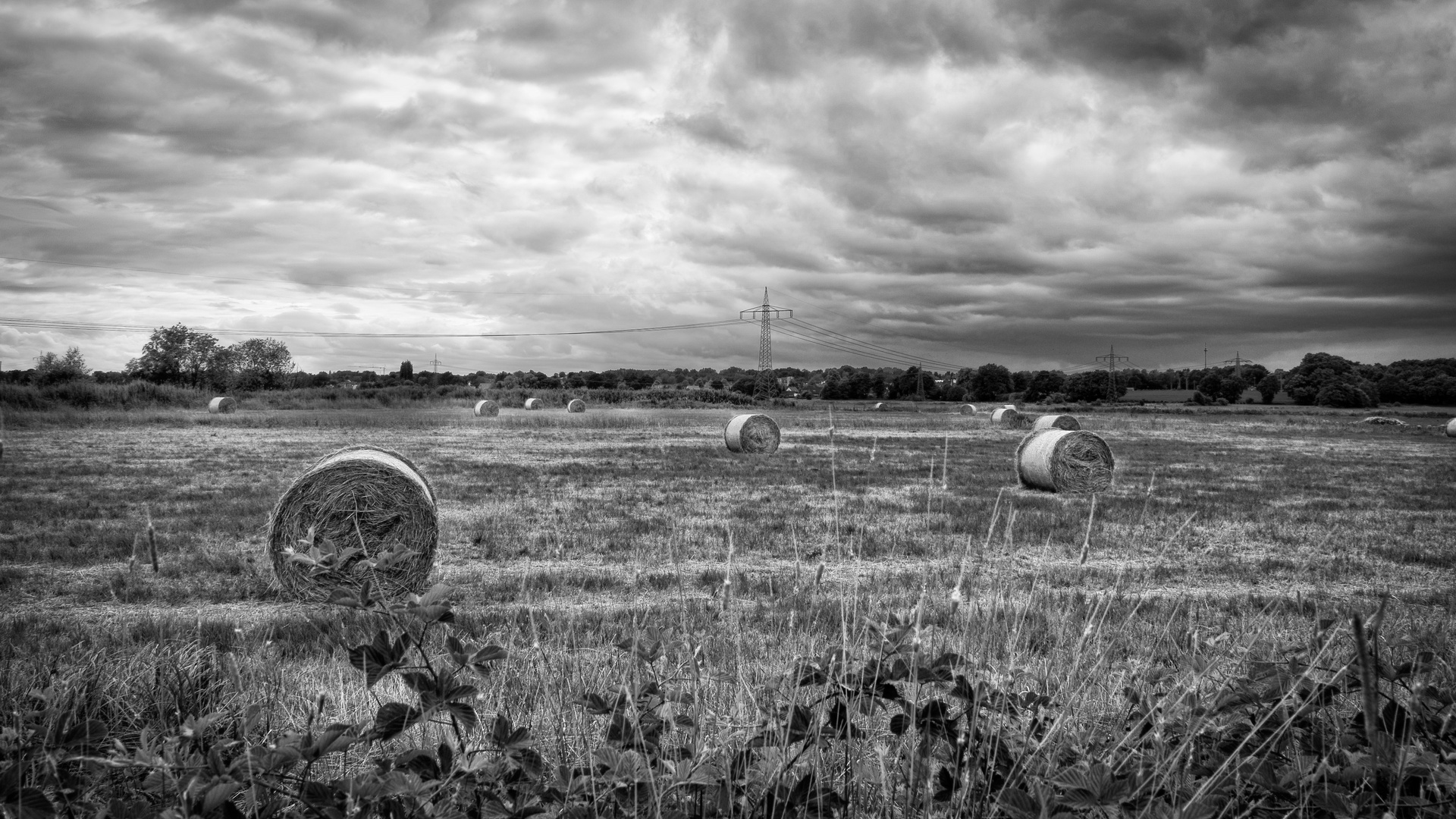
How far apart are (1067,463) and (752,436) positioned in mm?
12964

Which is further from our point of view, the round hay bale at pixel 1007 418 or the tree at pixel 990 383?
the tree at pixel 990 383

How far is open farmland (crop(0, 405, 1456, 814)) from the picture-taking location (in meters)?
3.82

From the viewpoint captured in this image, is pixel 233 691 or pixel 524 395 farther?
pixel 524 395

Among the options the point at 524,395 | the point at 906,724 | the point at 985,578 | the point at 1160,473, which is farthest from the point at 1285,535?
the point at 524,395

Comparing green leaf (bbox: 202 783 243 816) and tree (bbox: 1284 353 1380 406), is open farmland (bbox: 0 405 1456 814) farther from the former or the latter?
tree (bbox: 1284 353 1380 406)

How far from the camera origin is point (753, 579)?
1082 cm

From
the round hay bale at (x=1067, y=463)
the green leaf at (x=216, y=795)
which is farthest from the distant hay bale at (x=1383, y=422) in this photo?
the green leaf at (x=216, y=795)

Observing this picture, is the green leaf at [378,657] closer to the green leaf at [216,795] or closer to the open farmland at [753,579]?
the green leaf at [216,795]

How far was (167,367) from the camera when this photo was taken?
8669 cm

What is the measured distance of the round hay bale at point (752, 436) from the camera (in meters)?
31.9

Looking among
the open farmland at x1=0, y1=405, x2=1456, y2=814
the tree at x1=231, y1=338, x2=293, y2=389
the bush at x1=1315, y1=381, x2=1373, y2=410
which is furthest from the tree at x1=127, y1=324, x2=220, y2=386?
the bush at x1=1315, y1=381, x2=1373, y2=410

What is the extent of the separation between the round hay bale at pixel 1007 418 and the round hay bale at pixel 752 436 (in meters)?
29.3

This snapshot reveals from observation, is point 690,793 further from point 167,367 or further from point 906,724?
point 167,367

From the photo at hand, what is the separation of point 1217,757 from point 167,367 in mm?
103375
